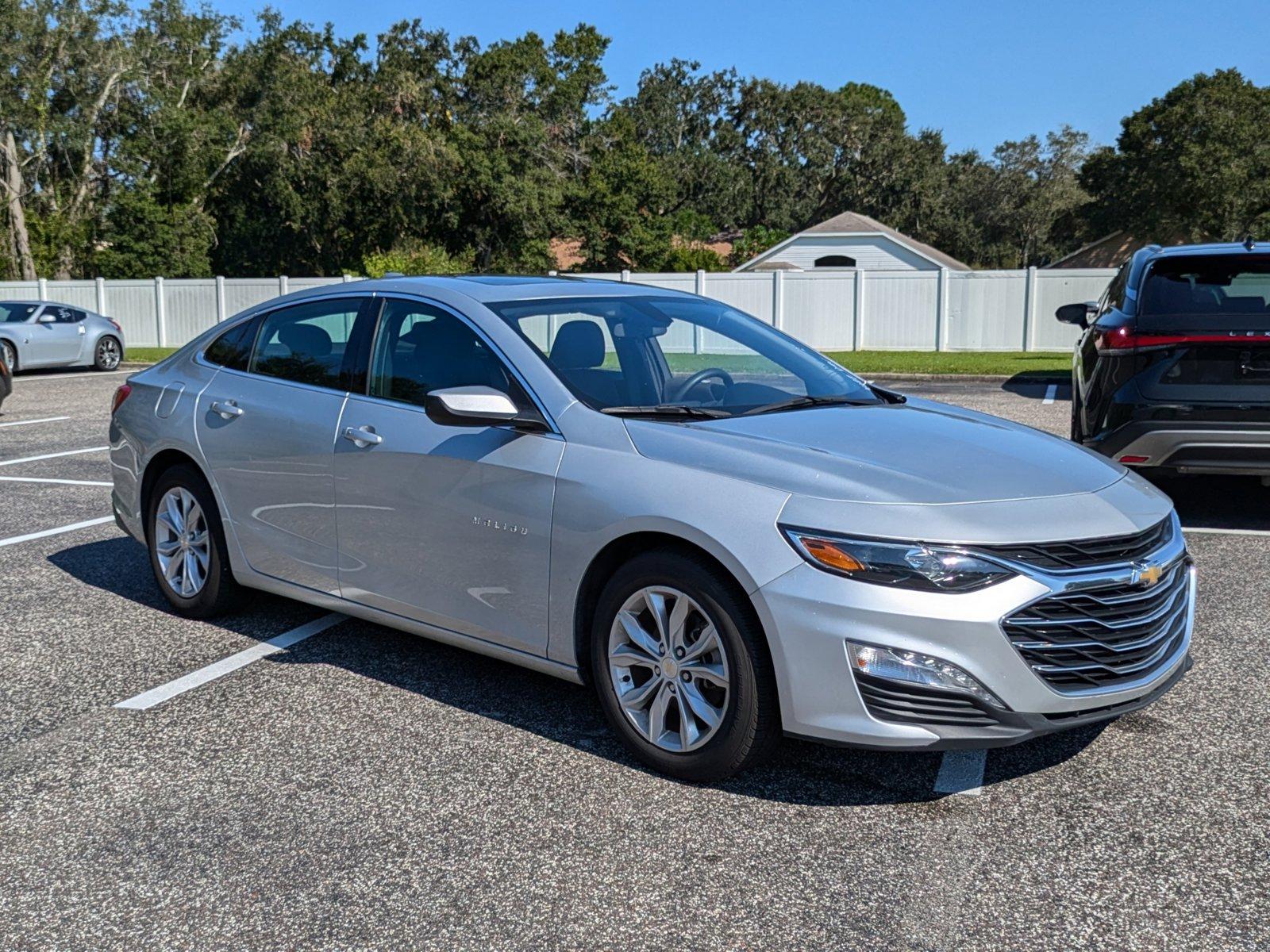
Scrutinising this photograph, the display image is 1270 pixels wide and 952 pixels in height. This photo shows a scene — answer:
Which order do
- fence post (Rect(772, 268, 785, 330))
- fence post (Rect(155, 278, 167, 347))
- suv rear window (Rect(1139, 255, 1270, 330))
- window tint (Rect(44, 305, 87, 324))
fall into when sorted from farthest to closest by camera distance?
fence post (Rect(155, 278, 167, 347)) → fence post (Rect(772, 268, 785, 330)) → window tint (Rect(44, 305, 87, 324)) → suv rear window (Rect(1139, 255, 1270, 330))

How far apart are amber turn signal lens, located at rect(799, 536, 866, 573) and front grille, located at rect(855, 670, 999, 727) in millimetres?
297

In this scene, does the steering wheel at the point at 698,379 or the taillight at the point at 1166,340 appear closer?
the steering wheel at the point at 698,379

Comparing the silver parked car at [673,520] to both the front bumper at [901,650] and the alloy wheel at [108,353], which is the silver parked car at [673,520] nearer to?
the front bumper at [901,650]

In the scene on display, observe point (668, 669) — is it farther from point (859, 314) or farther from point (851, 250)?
point (851, 250)

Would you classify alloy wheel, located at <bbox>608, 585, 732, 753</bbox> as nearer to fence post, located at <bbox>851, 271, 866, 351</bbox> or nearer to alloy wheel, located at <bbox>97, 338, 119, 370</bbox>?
alloy wheel, located at <bbox>97, 338, 119, 370</bbox>

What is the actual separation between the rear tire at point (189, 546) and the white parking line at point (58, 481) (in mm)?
4183

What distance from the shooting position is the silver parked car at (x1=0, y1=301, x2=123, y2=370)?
821 inches

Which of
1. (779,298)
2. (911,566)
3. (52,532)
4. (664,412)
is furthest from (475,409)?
(779,298)

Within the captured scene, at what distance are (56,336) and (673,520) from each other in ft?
67.8

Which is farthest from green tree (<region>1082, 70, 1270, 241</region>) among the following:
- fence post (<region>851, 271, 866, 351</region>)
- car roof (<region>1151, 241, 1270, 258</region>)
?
car roof (<region>1151, 241, 1270, 258</region>)

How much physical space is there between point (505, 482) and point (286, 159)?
50.8 m

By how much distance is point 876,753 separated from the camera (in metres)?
4.12

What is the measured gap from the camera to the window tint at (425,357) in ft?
14.8

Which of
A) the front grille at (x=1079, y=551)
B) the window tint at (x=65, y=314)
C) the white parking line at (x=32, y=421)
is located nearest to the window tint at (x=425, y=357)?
the front grille at (x=1079, y=551)
